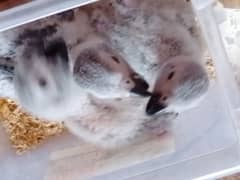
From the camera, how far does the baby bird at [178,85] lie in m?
0.62

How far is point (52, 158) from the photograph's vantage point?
0.68 meters

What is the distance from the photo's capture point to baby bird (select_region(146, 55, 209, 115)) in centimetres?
62

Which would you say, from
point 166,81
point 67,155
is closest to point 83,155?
point 67,155

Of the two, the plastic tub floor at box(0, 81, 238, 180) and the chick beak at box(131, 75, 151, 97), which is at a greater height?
the chick beak at box(131, 75, 151, 97)

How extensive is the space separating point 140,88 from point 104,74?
4 cm

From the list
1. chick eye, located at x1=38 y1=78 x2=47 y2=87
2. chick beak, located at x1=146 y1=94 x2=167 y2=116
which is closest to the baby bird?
chick beak, located at x1=146 y1=94 x2=167 y2=116

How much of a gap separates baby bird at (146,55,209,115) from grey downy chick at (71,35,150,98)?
18 millimetres

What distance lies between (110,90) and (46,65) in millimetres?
74

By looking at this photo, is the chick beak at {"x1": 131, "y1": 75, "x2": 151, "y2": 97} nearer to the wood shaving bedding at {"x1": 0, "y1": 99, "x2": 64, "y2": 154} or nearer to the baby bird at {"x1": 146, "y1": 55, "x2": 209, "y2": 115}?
the baby bird at {"x1": 146, "y1": 55, "x2": 209, "y2": 115}

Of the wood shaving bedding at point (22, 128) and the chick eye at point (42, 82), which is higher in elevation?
the chick eye at point (42, 82)

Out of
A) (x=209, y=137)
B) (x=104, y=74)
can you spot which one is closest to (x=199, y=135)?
(x=209, y=137)

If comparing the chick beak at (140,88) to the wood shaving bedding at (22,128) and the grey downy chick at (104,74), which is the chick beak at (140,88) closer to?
the grey downy chick at (104,74)

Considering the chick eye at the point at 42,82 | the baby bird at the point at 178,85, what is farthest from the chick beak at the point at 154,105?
the chick eye at the point at 42,82

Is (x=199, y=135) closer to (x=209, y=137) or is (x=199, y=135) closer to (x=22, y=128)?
(x=209, y=137)
